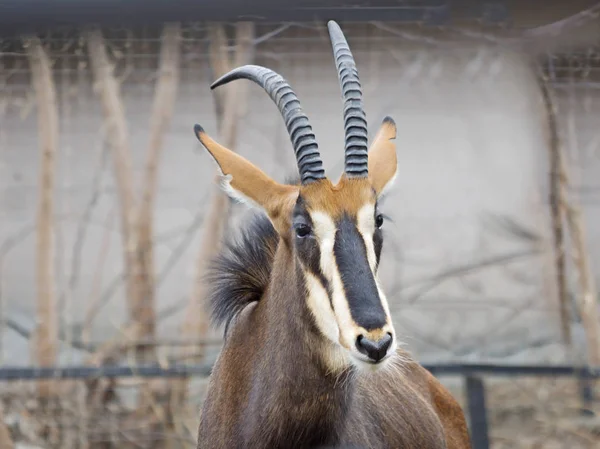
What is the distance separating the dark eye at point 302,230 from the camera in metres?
3.51

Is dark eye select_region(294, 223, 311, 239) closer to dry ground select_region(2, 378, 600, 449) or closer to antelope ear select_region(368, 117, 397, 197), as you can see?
antelope ear select_region(368, 117, 397, 197)

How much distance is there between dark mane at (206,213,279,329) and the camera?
13.7ft

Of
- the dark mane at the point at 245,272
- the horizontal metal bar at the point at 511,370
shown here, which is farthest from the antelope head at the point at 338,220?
the horizontal metal bar at the point at 511,370

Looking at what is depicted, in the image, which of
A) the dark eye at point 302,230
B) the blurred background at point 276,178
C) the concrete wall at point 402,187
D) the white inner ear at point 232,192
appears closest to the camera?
the dark eye at point 302,230

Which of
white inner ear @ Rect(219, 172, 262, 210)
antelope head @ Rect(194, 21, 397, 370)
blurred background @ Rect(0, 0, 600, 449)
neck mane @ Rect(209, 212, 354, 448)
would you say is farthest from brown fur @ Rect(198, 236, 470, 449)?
blurred background @ Rect(0, 0, 600, 449)

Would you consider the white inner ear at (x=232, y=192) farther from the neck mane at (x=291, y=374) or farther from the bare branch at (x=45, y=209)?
the bare branch at (x=45, y=209)

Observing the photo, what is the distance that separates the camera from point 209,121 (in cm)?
795

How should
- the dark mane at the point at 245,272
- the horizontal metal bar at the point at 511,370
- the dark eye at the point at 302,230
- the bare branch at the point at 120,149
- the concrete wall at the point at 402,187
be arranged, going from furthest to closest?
the concrete wall at the point at 402,187
the bare branch at the point at 120,149
the horizontal metal bar at the point at 511,370
the dark mane at the point at 245,272
the dark eye at the point at 302,230

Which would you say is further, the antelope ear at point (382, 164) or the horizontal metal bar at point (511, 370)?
the horizontal metal bar at point (511, 370)

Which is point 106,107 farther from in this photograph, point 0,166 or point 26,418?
point 26,418

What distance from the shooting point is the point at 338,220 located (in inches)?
137

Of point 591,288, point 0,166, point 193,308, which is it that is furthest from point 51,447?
point 591,288

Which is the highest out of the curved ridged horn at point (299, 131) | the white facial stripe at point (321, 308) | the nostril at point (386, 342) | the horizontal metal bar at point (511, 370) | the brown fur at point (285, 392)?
the curved ridged horn at point (299, 131)

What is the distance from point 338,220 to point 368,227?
0.39 ft
